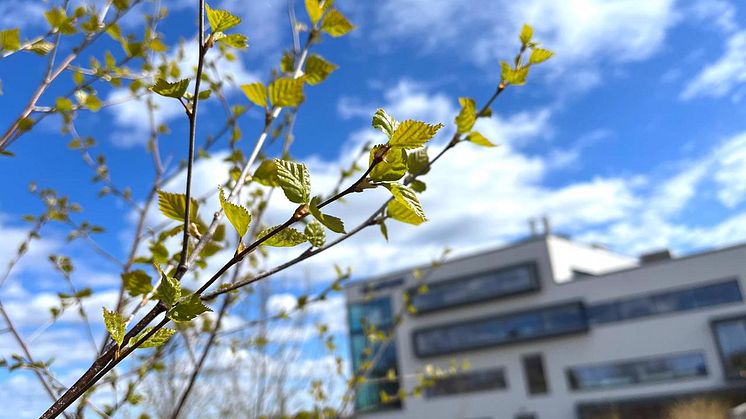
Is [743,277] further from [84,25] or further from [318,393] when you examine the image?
[84,25]

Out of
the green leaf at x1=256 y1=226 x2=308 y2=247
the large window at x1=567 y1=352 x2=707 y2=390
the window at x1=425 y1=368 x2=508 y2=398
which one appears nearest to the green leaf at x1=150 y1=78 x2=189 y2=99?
the green leaf at x1=256 y1=226 x2=308 y2=247

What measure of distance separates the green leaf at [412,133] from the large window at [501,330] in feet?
68.1

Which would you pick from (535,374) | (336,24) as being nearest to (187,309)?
(336,24)

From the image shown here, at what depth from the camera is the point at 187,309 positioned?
0.57 meters

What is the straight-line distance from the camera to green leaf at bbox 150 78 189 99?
0.66 metres

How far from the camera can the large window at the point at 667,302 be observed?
1777 cm

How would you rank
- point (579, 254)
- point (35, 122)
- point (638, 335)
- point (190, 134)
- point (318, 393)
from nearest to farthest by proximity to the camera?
point (190, 134), point (35, 122), point (318, 393), point (638, 335), point (579, 254)

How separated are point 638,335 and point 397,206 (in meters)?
20.4

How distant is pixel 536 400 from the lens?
66.8 ft

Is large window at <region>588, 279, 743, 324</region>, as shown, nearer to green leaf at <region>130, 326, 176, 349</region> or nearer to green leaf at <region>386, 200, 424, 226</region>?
green leaf at <region>386, 200, 424, 226</region>

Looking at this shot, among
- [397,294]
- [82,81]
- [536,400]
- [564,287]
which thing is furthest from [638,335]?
[82,81]

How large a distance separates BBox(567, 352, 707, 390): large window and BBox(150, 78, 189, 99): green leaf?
20.4 meters

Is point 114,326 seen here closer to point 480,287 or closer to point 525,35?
point 525,35

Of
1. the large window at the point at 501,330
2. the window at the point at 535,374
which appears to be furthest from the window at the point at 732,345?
the window at the point at 535,374
